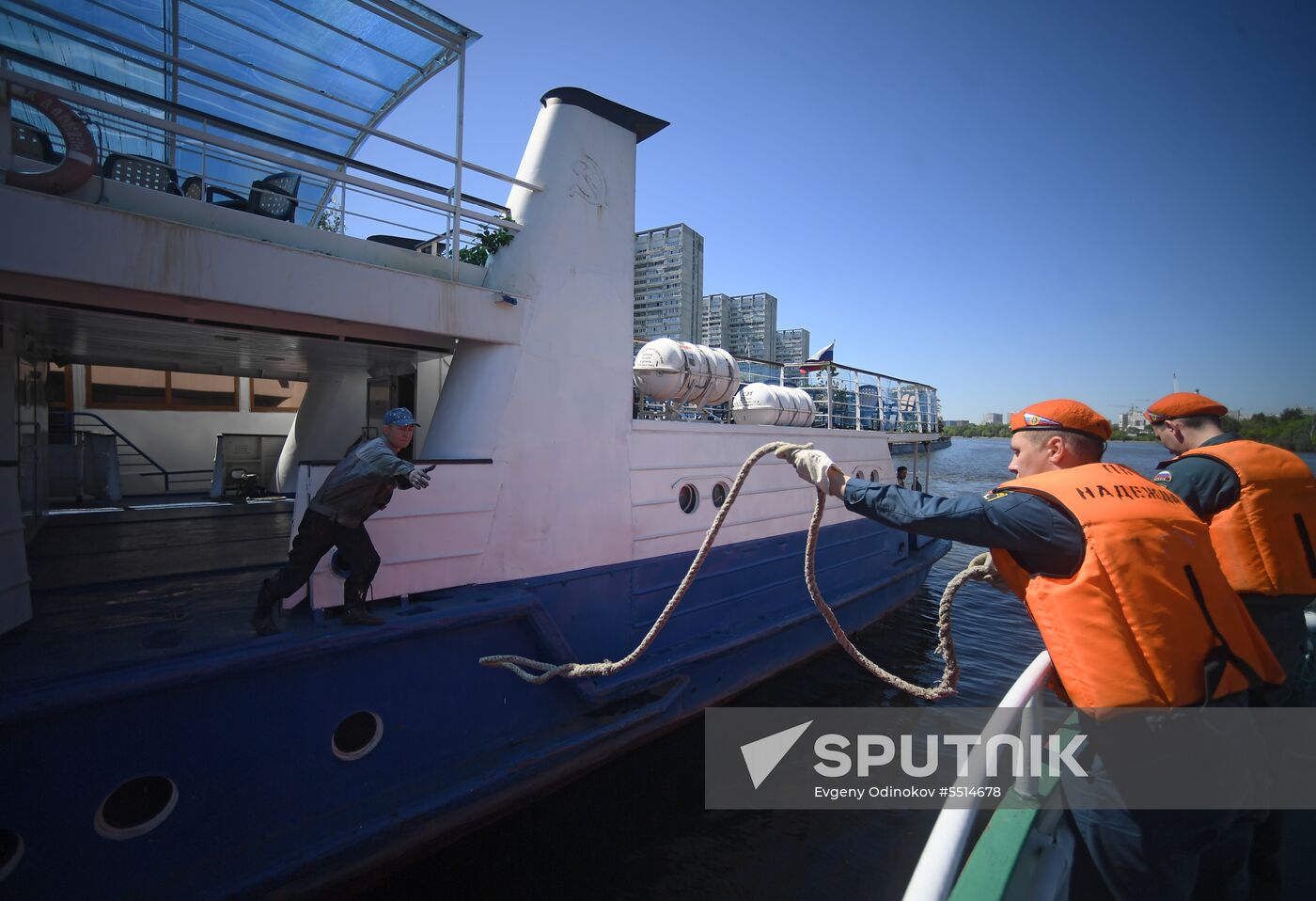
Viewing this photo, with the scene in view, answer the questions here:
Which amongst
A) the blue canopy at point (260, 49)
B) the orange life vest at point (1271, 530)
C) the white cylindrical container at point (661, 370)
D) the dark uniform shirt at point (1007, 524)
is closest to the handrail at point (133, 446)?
the blue canopy at point (260, 49)

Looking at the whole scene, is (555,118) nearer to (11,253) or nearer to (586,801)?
(11,253)

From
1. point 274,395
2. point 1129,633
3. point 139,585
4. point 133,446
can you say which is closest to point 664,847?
point 1129,633

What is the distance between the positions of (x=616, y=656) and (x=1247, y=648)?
4.04 metres

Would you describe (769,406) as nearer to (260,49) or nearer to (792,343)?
(260,49)

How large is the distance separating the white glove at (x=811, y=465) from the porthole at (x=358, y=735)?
3010 millimetres

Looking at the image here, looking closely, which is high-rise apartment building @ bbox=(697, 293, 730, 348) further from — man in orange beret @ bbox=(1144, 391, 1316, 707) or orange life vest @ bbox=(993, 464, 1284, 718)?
orange life vest @ bbox=(993, 464, 1284, 718)

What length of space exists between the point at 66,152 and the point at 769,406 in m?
7.48

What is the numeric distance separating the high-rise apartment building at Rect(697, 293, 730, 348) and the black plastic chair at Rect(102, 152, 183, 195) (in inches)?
644

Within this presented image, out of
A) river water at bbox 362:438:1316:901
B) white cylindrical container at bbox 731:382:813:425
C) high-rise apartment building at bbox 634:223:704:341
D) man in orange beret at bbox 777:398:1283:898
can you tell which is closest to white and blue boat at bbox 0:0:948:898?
river water at bbox 362:438:1316:901

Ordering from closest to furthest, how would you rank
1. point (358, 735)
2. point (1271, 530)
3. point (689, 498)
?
point (1271, 530)
point (358, 735)
point (689, 498)

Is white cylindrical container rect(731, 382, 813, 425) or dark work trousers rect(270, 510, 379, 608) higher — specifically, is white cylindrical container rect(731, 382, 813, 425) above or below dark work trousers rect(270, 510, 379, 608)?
above

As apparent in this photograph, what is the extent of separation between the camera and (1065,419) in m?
2.26

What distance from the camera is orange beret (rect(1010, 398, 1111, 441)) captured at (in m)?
2.23

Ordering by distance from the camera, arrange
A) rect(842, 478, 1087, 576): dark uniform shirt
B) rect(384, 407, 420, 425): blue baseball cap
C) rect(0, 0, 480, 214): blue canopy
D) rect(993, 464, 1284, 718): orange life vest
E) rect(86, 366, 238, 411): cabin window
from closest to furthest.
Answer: rect(993, 464, 1284, 718): orange life vest < rect(842, 478, 1087, 576): dark uniform shirt < rect(384, 407, 420, 425): blue baseball cap < rect(0, 0, 480, 214): blue canopy < rect(86, 366, 238, 411): cabin window
